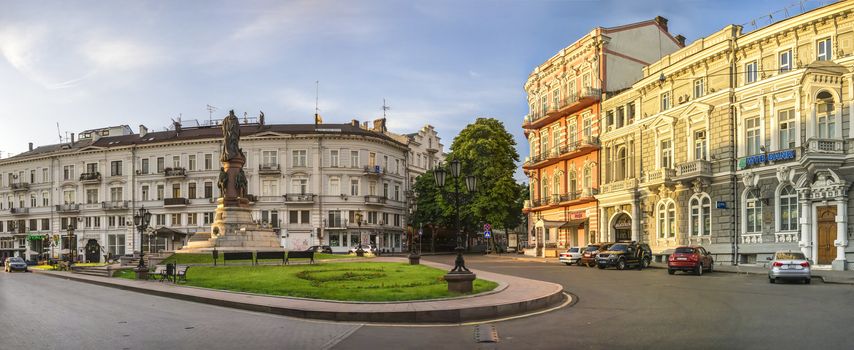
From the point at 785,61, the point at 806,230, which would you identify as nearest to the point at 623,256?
the point at 806,230

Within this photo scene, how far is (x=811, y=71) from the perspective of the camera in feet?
110

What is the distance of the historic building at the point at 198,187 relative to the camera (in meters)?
77.4

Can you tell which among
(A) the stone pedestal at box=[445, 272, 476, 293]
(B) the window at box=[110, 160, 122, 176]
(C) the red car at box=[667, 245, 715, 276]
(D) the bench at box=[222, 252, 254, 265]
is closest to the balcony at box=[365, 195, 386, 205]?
(B) the window at box=[110, 160, 122, 176]

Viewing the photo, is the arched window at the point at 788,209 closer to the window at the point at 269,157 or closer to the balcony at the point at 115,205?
the window at the point at 269,157

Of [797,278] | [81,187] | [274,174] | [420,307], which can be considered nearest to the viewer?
[420,307]

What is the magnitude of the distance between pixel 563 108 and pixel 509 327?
151 feet

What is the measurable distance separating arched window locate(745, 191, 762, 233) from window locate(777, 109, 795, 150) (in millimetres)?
3174

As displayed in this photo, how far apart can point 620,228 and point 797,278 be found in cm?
2442

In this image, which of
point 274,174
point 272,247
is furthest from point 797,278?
point 274,174

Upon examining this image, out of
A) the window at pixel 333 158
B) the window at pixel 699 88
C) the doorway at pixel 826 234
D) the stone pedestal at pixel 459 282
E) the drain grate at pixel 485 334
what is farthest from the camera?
the window at pixel 333 158

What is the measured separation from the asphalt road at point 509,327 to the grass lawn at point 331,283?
3057 mm

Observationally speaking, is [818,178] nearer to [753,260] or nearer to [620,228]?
[753,260]

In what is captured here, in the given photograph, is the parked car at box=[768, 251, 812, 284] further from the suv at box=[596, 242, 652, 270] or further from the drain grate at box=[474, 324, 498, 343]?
the drain grate at box=[474, 324, 498, 343]

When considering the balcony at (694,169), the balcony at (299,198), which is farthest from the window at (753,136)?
the balcony at (299,198)
